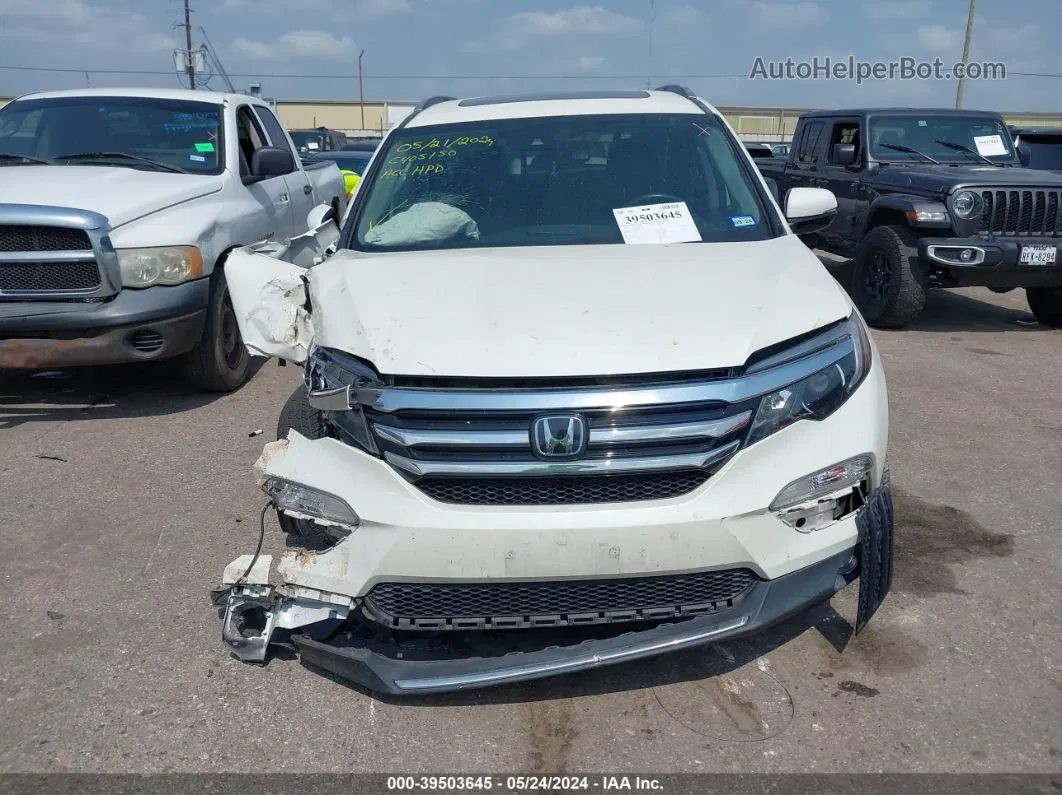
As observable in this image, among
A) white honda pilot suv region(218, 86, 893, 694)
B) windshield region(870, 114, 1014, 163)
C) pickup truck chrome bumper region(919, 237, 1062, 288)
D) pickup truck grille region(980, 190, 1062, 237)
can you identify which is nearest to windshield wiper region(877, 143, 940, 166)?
windshield region(870, 114, 1014, 163)

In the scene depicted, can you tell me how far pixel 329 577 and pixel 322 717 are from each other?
1.52 ft

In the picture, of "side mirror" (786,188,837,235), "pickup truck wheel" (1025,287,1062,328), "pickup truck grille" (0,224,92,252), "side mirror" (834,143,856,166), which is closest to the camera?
"side mirror" (786,188,837,235)

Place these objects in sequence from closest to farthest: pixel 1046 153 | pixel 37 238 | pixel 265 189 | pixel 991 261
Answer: pixel 37 238 → pixel 265 189 → pixel 991 261 → pixel 1046 153

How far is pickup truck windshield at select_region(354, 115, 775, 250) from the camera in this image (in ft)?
12.1

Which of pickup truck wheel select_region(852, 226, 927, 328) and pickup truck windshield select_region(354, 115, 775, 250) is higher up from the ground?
pickup truck windshield select_region(354, 115, 775, 250)

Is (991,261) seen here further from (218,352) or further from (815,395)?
(218,352)

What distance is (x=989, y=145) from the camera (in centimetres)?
880

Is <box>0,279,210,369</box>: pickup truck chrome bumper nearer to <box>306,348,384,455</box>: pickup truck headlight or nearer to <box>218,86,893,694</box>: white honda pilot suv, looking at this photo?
<box>218,86,893,694</box>: white honda pilot suv

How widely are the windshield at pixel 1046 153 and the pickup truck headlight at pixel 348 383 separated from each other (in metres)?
11.2

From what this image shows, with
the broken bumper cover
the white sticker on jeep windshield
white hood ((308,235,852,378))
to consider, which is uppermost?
white hood ((308,235,852,378))

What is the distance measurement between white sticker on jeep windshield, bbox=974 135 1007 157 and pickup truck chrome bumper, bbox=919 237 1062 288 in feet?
4.74

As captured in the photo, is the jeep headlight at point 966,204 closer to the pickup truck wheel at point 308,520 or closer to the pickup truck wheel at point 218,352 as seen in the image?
the pickup truck wheel at point 218,352

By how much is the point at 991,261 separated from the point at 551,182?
5205 millimetres

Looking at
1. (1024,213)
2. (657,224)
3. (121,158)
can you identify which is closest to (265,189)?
(121,158)
